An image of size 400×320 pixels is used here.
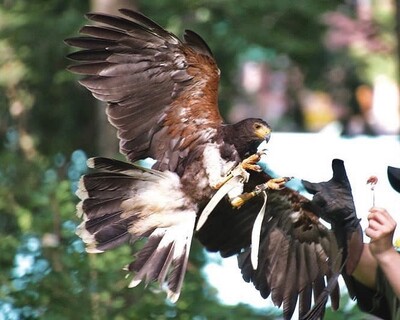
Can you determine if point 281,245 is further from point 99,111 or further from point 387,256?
point 99,111

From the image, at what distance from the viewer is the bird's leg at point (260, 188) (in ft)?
16.7

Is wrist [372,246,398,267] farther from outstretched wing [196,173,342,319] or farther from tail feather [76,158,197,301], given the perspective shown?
tail feather [76,158,197,301]

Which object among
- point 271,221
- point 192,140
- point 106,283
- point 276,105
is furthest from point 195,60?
point 276,105

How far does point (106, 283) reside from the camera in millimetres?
6148

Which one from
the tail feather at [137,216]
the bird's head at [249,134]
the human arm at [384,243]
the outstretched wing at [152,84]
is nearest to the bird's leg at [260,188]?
the bird's head at [249,134]

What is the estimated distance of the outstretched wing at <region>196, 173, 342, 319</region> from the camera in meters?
5.51

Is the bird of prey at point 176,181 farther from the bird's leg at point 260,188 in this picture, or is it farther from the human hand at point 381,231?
the human hand at point 381,231

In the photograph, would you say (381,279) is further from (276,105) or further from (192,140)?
(276,105)

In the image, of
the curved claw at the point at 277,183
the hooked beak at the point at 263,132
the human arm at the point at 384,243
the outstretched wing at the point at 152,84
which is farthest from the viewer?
the outstretched wing at the point at 152,84

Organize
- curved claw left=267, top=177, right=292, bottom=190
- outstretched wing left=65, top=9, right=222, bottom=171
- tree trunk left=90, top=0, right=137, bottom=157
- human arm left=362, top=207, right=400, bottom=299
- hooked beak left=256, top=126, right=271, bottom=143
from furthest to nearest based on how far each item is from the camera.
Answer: tree trunk left=90, top=0, right=137, bottom=157
outstretched wing left=65, top=9, right=222, bottom=171
hooked beak left=256, top=126, right=271, bottom=143
curved claw left=267, top=177, right=292, bottom=190
human arm left=362, top=207, right=400, bottom=299

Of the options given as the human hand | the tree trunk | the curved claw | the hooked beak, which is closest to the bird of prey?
the hooked beak

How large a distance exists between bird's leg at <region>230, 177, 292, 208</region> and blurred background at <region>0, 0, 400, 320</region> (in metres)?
0.79

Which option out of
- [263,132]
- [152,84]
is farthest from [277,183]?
[152,84]

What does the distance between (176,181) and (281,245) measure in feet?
1.89
